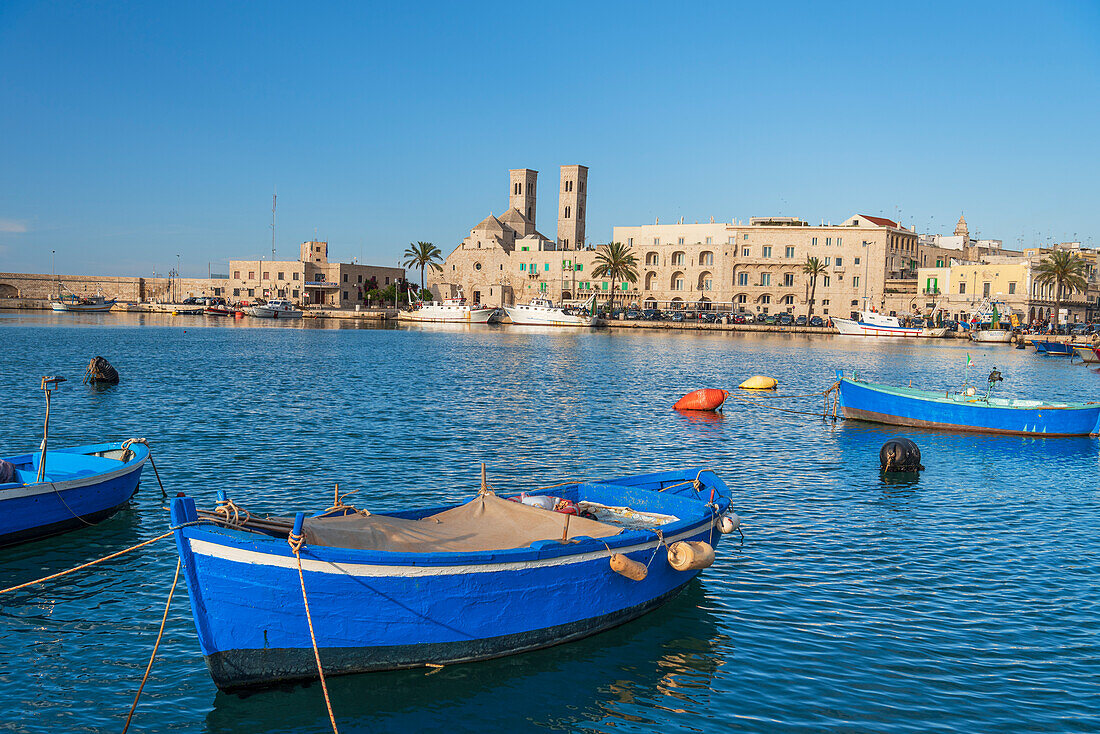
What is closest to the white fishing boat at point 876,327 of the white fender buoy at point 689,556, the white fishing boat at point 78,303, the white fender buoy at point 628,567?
the white fender buoy at point 689,556

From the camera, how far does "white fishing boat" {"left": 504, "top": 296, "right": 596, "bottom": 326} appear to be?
114688 millimetres

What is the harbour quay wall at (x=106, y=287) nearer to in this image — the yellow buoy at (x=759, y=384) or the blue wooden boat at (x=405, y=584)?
the yellow buoy at (x=759, y=384)

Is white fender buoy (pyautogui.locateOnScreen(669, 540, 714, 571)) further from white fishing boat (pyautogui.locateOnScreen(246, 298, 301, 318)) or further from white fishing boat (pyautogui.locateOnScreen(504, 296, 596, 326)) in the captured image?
white fishing boat (pyautogui.locateOnScreen(246, 298, 301, 318))

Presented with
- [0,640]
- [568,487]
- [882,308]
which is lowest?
[0,640]

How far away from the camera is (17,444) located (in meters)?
21.2

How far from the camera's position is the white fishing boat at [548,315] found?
4515 inches

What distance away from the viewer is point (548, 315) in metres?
116

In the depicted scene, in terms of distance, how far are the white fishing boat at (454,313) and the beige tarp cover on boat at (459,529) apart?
112237 mm

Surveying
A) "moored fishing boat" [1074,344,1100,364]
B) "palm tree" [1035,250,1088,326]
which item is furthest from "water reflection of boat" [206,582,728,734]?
"palm tree" [1035,250,1088,326]

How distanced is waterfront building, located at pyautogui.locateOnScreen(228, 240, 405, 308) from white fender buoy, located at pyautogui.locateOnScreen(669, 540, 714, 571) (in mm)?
138748

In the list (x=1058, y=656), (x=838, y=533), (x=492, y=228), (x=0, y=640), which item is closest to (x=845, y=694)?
(x=1058, y=656)

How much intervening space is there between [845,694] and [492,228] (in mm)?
134934

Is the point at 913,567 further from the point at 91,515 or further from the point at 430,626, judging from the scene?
the point at 91,515

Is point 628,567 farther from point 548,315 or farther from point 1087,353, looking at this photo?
point 548,315
